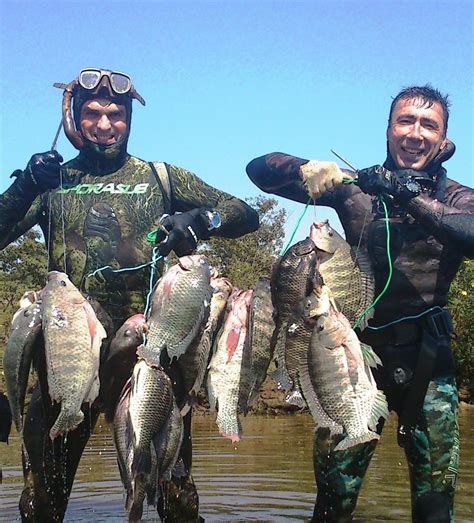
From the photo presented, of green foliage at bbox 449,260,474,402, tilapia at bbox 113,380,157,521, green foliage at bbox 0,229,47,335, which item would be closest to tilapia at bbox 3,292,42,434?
tilapia at bbox 113,380,157,521

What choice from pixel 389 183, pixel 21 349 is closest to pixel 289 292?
pixel 389 183

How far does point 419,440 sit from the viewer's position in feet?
18.0

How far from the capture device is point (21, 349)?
5082 mm

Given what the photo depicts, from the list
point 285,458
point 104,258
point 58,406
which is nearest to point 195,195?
point 104,258

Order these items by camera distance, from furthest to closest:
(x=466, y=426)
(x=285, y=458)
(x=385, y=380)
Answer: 1. (x=466, y=426)
2. (x=285, y=458)
3. (x=385, y=380)

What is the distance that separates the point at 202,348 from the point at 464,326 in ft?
49.1

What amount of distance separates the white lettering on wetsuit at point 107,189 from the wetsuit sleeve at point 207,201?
0.26 meters

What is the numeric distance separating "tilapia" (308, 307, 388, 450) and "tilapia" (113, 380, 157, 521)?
1.09 metres

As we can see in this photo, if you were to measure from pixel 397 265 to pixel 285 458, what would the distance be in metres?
5.50

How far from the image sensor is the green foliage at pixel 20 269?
21531 mm

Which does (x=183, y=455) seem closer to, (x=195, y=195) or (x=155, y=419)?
(x=155, y=419)

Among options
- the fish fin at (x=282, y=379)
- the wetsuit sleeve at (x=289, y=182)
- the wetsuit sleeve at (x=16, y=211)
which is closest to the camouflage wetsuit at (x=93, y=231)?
the wetsuit sleeve at (x=16, y=211)

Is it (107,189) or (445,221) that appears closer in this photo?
(445,221)

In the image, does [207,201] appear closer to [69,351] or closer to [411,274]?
[411,274]
